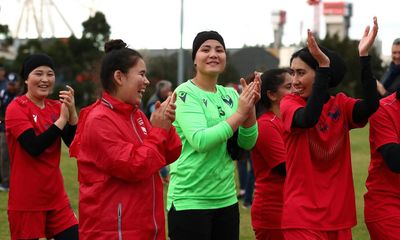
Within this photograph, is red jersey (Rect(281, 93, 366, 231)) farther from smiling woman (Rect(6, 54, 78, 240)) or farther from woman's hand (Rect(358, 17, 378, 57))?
smiling woman (Rect(6, 54, 78, 240))

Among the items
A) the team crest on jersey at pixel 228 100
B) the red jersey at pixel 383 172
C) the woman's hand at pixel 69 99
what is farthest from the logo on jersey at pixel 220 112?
the woman's hand at pixel 69 99

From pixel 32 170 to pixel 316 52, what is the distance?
262 cm

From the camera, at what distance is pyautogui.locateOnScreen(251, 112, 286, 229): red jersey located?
5.76 meters

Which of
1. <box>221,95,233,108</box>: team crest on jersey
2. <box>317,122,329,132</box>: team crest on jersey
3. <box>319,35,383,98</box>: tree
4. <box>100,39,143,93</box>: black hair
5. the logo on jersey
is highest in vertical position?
<box>100,39,143,93</box>: black hair

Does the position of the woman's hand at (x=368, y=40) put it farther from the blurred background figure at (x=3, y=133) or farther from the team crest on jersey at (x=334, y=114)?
the blurred background figure at (x=3, y=133)

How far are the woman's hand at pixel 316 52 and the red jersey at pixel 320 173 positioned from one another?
0.35 meters

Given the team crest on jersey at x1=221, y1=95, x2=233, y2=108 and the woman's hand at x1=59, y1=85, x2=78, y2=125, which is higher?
the team crest on jersey at x1=221, y1=95, x2=233, y2=108

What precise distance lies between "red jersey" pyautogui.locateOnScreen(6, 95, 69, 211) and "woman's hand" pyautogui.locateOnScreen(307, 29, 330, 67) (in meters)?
2.33

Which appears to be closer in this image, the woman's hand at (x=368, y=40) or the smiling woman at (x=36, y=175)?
the woman's hand at (x=368, y=40)

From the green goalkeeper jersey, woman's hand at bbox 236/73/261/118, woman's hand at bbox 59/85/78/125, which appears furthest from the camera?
woman's hand at bbox 59/85/78/125

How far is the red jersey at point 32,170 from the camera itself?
6.05 metres

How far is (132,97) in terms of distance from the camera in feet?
14.1

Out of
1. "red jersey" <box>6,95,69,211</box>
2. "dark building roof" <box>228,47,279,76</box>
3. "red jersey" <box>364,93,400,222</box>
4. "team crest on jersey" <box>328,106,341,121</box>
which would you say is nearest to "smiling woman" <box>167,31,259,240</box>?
"team crest on jersey" <box>328,106,341,121</box>

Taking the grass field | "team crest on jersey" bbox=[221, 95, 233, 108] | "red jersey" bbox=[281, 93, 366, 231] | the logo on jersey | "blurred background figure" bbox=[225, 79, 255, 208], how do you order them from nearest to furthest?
"red jersey" bbox=[281, 93, 366, 231], the logo on jersey, "team crest on jersey" bbox=[221, 95, 233, 108], the grass field, "blurred background figure" bbox=[225, 79, 255, 208]
